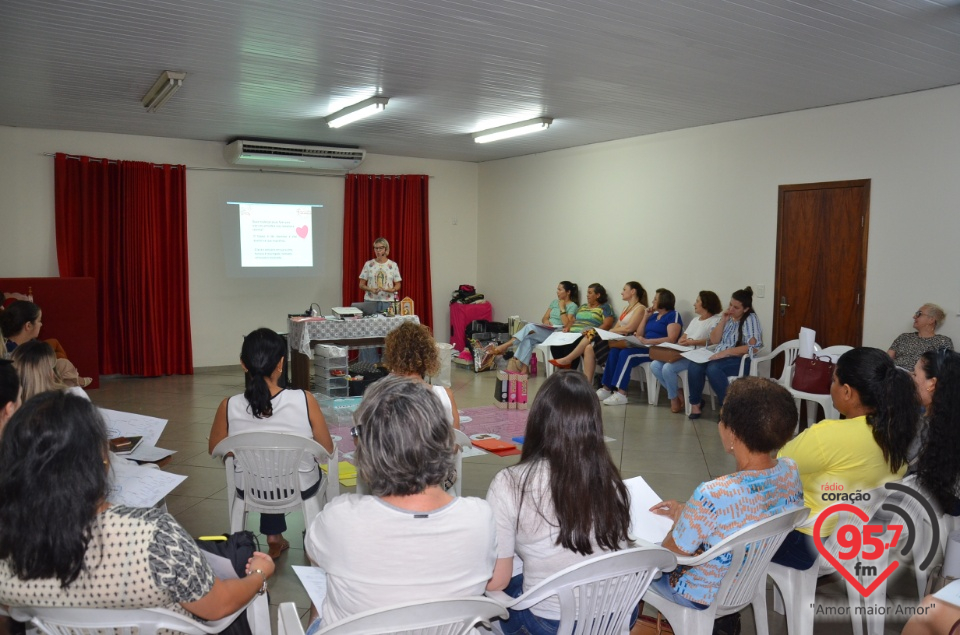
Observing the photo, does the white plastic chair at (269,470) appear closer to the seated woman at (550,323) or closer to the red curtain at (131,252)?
the seated woman at (550,323)

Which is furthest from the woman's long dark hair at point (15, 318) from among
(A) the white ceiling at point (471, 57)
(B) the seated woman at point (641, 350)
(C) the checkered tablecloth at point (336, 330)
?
(B) the seated woman at point (641, 350)

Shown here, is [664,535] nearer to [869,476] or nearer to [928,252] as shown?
[869,476]

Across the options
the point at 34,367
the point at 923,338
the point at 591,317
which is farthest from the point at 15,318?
the point at 923,338

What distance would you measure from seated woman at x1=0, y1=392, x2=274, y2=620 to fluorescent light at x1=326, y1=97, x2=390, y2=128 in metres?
4.90

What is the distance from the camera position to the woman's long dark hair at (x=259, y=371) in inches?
123

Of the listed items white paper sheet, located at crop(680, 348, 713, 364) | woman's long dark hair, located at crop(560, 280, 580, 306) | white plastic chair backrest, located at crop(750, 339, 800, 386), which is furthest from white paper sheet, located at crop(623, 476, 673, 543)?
woman's long dark hair, located at crop(560, 280, 580, 306)

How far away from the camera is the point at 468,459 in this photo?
5148 mm

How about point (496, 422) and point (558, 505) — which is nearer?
point (558, 505)

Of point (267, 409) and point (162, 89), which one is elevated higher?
point (162, 89)

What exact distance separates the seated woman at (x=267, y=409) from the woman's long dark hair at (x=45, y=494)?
1.58 m

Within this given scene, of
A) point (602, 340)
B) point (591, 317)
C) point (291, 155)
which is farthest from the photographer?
point (291, 155)

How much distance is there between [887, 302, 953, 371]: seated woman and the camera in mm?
5309

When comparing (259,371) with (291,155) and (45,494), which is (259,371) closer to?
(45,494)

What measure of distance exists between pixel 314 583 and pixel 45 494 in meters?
0.80
